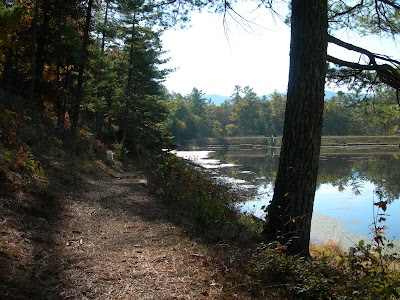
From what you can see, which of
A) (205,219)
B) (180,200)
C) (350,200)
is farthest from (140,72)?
(205,219)

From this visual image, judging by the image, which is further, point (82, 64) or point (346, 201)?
point (346, 201)

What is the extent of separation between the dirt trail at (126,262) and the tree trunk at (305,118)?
1360 millimetres

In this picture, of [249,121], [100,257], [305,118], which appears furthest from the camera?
[249,121]

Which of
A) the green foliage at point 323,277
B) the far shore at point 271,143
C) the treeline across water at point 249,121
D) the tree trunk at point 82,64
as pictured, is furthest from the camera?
the treeline across water at point 249,121

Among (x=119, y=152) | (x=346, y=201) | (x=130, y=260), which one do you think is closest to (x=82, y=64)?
(x=119, y=152)

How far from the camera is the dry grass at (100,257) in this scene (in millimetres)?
2717

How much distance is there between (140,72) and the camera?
783 inches

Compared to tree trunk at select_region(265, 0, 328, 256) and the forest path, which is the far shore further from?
tree trunk at select_region(265, 0, 328, 256)

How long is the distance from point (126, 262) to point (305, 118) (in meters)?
2.76

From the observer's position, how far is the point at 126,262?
3.39 metres

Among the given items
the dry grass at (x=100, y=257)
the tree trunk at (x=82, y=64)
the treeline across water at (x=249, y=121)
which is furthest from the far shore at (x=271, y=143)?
the dry grass at (x=100, y=257)

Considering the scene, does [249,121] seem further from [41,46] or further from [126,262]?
[126,262]

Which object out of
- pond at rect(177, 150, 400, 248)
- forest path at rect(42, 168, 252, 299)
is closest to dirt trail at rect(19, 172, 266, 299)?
forest path at rect(42, 168, 252, 299)

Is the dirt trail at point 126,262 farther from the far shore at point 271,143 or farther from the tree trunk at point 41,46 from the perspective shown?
the far shore at point 271,143
